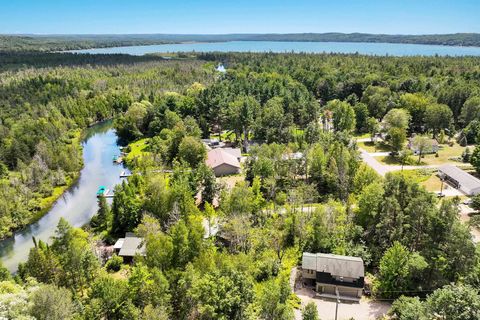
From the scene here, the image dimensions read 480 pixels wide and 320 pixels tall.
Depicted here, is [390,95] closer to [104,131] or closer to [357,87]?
[357,87]

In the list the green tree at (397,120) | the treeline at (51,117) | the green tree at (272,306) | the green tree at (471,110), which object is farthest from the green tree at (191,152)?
the green tree at (471,110)

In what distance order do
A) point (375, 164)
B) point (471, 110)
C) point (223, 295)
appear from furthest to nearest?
point (471, 110) < point (375, 164) < point (223, 295)

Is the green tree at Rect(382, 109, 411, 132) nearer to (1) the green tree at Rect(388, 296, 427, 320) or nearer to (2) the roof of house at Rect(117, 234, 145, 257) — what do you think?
(1) the green tree at Rect(388, 296, 427, 320)

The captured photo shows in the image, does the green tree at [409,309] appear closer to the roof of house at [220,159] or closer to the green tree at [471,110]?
the roof of house at [220,159]

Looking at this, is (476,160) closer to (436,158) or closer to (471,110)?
(436,158)

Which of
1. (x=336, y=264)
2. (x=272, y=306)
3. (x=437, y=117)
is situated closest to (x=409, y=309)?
(x=336, y=264)

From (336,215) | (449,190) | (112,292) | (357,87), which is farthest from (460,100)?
(112,292)

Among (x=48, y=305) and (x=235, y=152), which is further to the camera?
(x=235, y=152)
